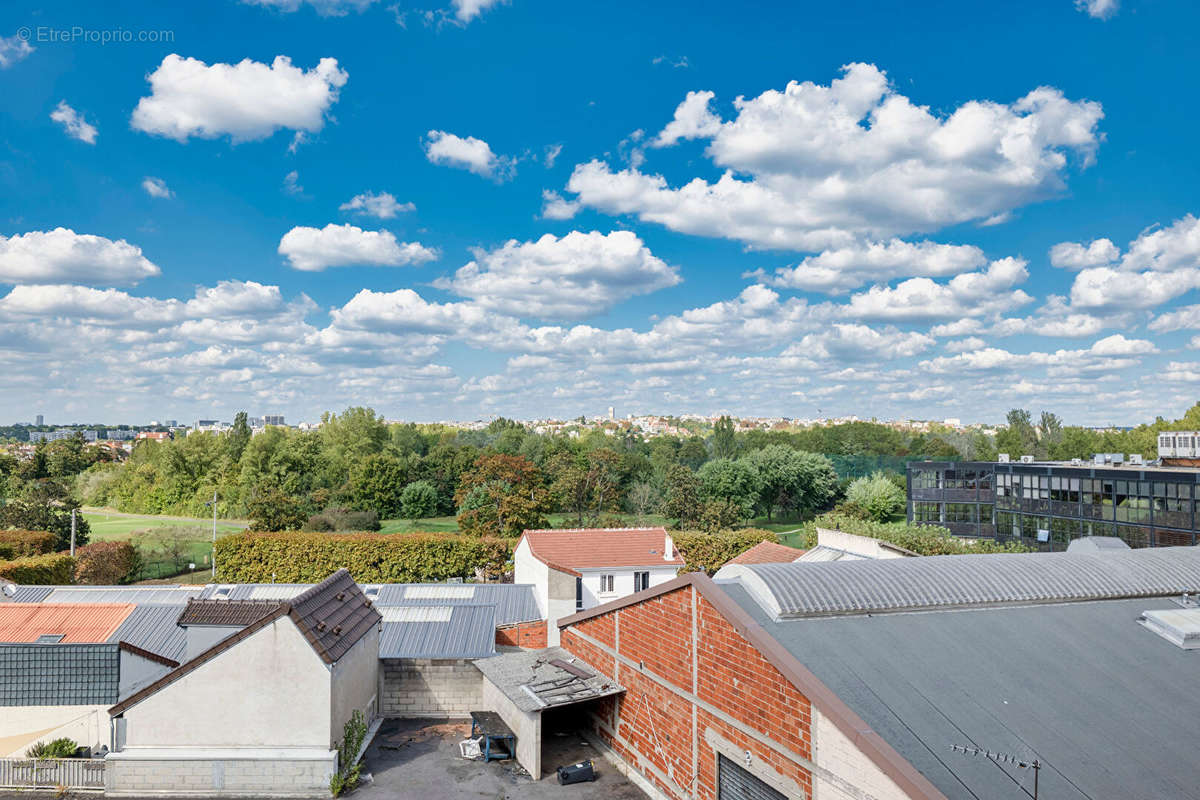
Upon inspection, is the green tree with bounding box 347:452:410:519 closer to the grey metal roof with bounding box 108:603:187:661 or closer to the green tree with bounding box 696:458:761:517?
the green tree with bounding box 696:458:761:517

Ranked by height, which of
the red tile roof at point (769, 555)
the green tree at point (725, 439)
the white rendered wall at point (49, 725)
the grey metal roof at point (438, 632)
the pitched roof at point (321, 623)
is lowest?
the white rendered wall at point (49, 725)

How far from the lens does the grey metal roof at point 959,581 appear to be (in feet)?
42.2

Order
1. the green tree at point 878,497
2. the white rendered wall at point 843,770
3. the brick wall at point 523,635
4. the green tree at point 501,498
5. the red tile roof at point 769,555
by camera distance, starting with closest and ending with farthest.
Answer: the white rendered wall at point 843,770, the brick wall at point 523,635, the red tile roof at point 769,555, the green tree at point 501,498, the green tree at point 878,497

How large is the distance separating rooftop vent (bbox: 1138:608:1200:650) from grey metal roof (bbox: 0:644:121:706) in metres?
21.0

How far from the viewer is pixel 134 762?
14.8 metres

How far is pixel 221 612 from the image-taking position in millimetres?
17125

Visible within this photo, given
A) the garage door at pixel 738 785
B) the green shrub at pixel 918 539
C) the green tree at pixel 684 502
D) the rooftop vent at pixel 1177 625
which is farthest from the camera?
the green tree at pixel 684 502

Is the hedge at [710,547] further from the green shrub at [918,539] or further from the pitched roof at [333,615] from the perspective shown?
the pitched roof at [333,615]

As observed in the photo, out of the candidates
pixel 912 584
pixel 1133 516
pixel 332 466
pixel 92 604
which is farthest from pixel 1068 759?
pixel 332 466

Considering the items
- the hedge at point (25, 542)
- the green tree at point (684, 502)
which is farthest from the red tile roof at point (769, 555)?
the hedge at point (25, 542)

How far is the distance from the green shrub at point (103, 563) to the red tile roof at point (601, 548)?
22901mm

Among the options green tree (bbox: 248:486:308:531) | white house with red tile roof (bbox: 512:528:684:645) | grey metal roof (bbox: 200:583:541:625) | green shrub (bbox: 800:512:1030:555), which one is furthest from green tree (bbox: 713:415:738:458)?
grey metal roof (bbox: 200:583:541:625)

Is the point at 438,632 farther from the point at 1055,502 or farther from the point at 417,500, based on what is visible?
the point at 417,500

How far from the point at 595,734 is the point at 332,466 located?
2584 inches
